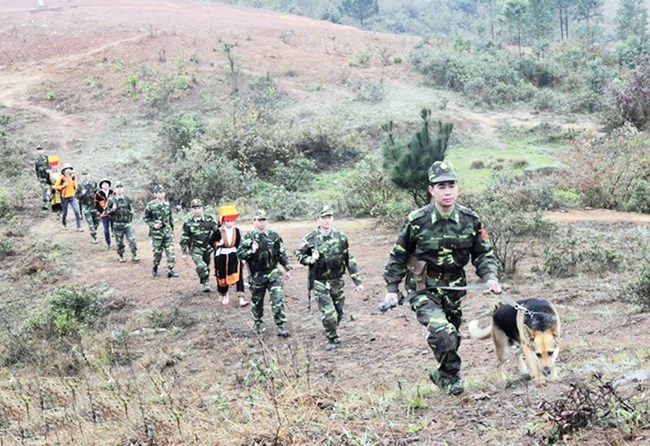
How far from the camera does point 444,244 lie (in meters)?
4.89

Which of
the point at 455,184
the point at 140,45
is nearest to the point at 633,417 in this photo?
the point at 455,184

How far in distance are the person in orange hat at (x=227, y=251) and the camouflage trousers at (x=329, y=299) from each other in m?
1.95

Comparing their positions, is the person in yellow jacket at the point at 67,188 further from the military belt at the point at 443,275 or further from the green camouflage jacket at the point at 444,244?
the military belt at the point at 443,275

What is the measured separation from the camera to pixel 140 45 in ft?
111

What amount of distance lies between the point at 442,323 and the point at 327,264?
290 cm

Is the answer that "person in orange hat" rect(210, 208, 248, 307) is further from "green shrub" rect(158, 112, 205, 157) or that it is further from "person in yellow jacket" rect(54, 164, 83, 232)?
"green shrub" rect(158, 112, 205, 157)

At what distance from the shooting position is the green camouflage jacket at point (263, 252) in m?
8.01

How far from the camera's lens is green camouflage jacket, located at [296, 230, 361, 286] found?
747 centimetres

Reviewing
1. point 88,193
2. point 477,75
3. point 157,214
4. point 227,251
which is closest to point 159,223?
point 157,214

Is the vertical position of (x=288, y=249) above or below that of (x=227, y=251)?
below

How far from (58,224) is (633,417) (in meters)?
15.6

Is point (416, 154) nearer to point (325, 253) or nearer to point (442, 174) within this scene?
point (325, 253)

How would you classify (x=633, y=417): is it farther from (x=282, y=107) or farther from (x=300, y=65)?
(x=300, y=65)

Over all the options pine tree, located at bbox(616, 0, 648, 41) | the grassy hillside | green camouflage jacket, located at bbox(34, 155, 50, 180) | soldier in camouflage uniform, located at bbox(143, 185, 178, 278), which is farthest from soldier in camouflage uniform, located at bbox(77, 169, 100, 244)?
pine tree, located at bbox(616, 0, 648, 41)
